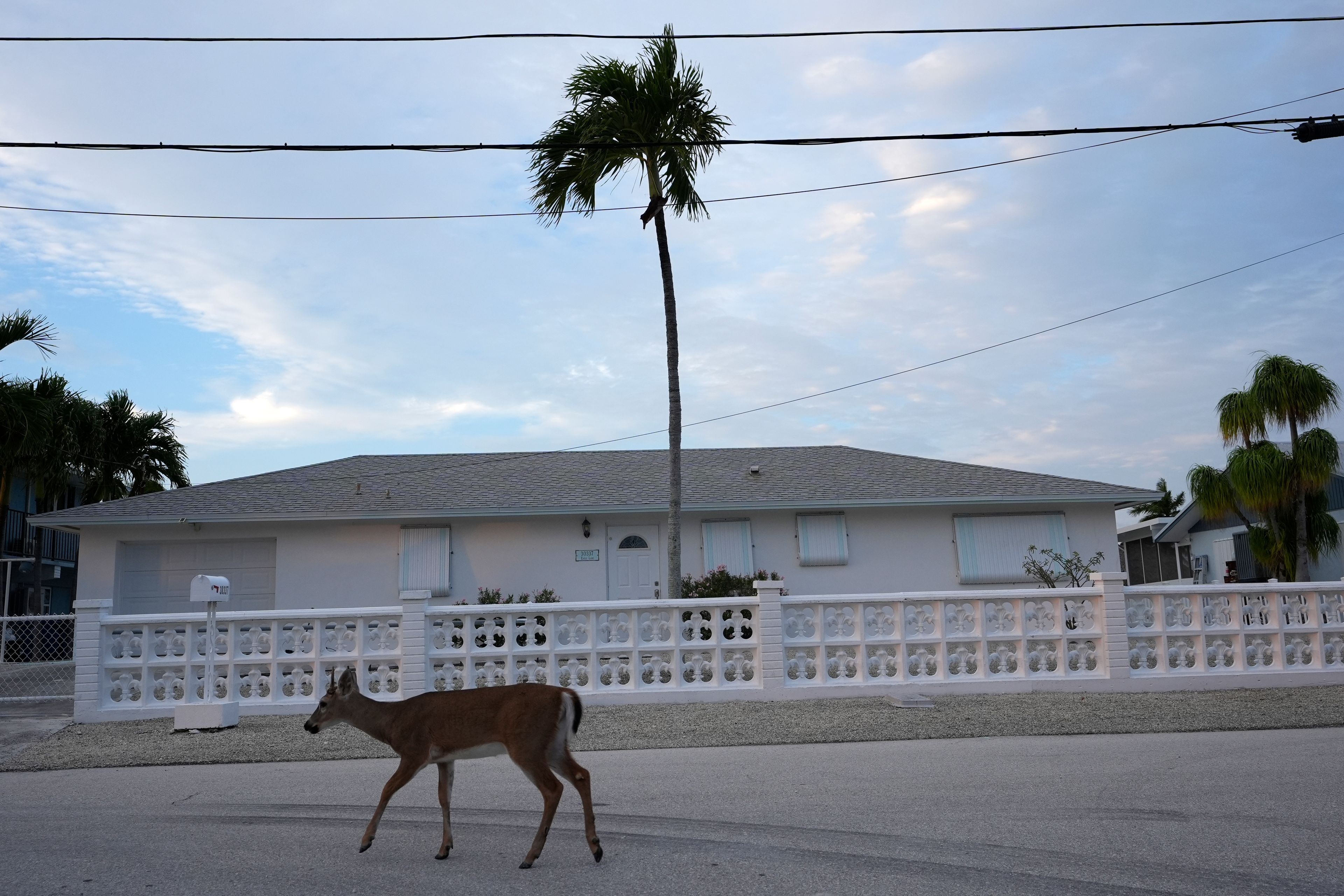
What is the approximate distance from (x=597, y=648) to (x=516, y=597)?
23.5 ft

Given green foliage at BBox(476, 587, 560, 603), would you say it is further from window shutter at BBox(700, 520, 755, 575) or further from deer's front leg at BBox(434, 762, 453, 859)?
deer's front leg at BBox(434, 762, 453, 859)

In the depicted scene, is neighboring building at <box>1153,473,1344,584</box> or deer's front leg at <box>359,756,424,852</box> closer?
deer's front leg at <box>359,756,424,852</box>

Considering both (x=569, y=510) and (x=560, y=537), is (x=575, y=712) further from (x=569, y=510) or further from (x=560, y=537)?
(x=560, y=537)

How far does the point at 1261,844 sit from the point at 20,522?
35.9 metres

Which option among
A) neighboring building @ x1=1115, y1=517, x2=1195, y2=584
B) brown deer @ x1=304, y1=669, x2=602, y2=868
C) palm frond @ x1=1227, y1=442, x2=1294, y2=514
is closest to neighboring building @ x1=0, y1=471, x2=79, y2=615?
brown deer @ x1=304, y1=669, x2=602, y2=868

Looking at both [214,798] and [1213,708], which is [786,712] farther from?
[214,798]

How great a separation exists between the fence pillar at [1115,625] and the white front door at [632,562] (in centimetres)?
887

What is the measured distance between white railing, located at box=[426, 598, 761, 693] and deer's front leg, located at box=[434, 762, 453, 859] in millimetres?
6569

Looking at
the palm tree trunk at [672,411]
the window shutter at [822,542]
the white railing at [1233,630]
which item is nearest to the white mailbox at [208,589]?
the palm tree trunk at [672,411]

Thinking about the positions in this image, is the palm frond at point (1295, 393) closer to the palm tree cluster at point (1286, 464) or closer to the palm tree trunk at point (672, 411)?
the palm tree cluster at point (1286, 464)

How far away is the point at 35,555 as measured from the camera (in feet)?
99.2

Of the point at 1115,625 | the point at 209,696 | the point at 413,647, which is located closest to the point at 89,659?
the point at 209,696

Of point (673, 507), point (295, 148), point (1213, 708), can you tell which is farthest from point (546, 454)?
point (1213, 708)

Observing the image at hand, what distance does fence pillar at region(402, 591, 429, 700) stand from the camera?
488 inches
